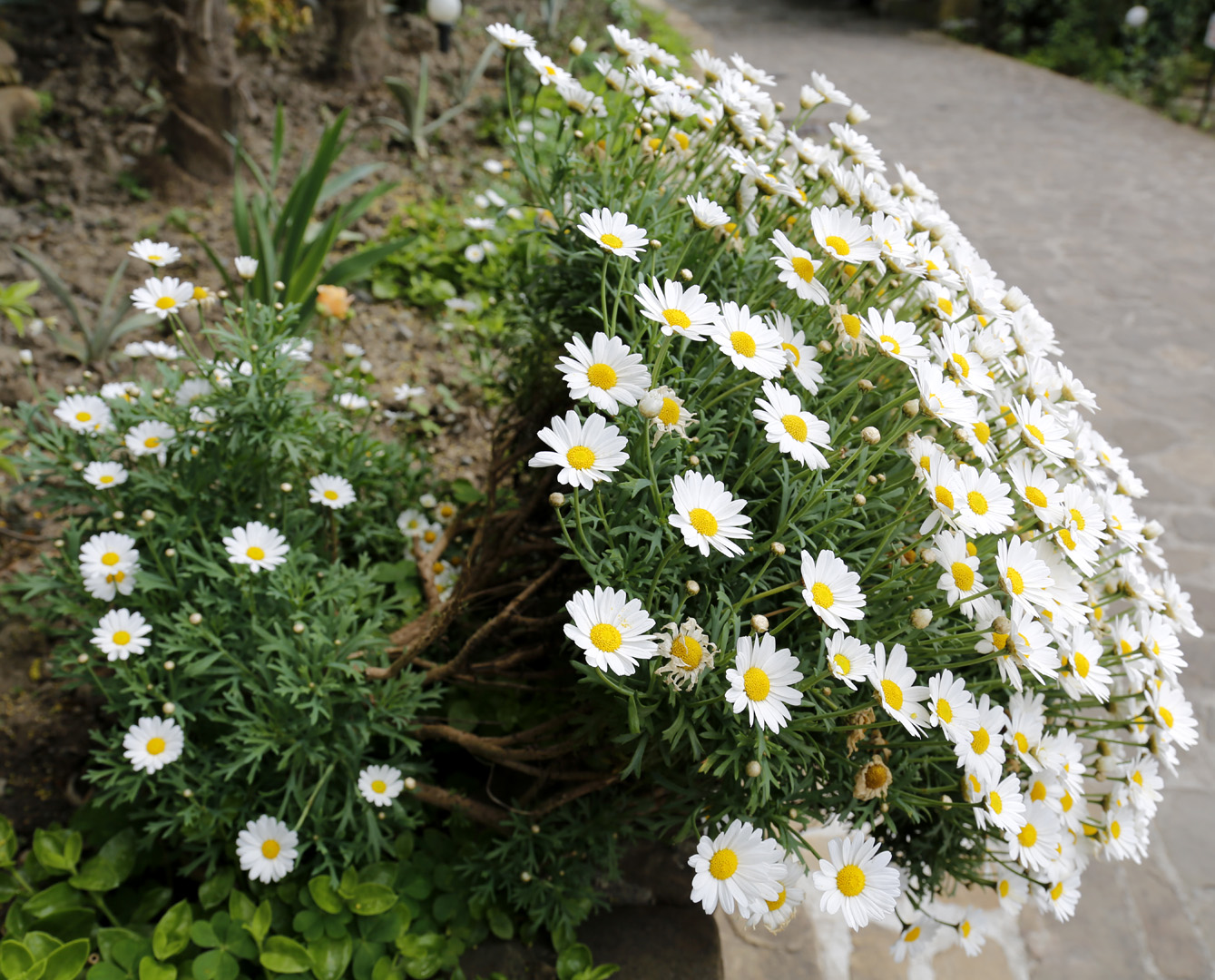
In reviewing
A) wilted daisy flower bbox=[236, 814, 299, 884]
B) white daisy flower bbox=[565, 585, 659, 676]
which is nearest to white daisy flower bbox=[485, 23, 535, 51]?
white daisy flower bbox=[565, 585, 659, 676]

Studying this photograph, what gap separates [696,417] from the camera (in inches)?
48.9

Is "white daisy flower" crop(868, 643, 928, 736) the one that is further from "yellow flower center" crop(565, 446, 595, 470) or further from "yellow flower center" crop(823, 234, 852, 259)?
"yellow flower center" crop(823, 234, 852, 259)

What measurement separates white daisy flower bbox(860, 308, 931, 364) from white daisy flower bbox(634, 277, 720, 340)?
23 cm

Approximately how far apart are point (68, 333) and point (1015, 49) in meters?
10.7

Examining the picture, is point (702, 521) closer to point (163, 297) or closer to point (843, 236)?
point (843, 236)

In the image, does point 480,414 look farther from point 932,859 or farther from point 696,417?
point 932,859

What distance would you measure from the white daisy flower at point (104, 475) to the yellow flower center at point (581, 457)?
935 millimetres

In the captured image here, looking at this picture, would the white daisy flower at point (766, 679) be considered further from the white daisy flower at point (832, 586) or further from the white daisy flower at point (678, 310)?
the white daisy flower at point (678, 310)

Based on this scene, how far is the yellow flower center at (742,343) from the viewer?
1.13m

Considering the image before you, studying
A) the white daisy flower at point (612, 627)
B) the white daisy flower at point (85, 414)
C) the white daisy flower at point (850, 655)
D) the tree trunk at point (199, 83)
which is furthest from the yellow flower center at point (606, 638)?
the tree trunk at point (199, 83)

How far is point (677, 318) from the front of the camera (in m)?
1.11

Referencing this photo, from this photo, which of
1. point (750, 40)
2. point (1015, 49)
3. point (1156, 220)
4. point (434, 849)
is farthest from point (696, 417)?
point (1015, 49)

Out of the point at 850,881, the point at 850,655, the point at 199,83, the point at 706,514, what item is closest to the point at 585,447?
the point at 706,514

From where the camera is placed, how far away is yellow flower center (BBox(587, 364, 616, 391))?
107 cm
